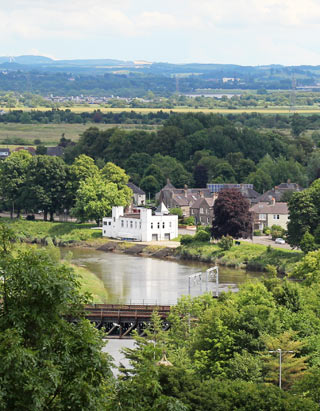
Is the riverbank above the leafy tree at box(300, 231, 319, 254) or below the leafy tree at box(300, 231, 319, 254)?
below

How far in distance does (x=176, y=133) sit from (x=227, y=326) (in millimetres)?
80428

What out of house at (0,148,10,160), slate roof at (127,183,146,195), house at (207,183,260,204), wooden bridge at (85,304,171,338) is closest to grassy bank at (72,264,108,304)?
wooden bridge at (85,304,171,338)

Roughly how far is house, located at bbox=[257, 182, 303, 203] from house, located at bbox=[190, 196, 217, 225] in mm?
4220

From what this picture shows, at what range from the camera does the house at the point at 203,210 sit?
85375 mm

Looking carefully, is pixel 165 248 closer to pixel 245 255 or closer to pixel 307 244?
pixel 245 255

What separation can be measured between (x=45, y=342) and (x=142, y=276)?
4465 centimetres

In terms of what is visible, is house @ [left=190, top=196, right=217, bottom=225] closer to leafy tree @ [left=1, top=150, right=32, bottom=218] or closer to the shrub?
the shrub

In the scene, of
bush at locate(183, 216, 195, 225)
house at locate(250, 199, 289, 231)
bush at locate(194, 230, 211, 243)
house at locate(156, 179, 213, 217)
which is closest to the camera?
bush at locate(194, 230, 211, 243)

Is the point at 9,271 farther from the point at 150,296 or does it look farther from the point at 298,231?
the point at 298,231

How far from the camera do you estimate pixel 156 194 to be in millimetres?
97938

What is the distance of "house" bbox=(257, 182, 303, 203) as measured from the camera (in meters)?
88.6

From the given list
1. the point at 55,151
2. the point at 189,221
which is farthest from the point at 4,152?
the point at 189,221

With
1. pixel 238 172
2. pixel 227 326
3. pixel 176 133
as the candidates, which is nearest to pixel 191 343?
pixel 227 326

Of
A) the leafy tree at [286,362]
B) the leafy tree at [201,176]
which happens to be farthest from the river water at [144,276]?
the leafy tree at [201,176]
